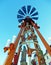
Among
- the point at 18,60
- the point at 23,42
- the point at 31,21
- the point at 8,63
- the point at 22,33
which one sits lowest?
the point at 8,63

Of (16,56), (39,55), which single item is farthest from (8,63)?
(39,55)

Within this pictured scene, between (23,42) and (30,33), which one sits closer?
(23,42)

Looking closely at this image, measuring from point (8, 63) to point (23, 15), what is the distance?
834 centimetres

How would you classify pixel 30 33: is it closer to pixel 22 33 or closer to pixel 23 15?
pixel 22 33

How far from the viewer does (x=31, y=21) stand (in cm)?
1852

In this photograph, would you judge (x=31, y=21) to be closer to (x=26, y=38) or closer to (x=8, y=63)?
(x=26, y=38)

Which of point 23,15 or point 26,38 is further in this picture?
point 23,15

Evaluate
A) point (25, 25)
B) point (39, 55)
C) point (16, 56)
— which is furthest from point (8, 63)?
point (25, 25)

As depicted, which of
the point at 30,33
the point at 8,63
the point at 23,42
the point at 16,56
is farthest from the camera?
the point at 30,33

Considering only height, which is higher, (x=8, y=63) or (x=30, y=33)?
(x=30, y=33)

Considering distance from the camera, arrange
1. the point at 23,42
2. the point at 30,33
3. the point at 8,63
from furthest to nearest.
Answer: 1. the point at 30,33
2. the point at 23,42
3. the point at 8,63

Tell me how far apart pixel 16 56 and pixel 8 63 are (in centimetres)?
327

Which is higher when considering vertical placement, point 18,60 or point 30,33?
point 30,33

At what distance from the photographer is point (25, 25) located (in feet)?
60.3
